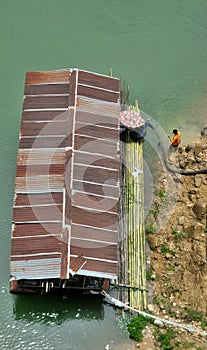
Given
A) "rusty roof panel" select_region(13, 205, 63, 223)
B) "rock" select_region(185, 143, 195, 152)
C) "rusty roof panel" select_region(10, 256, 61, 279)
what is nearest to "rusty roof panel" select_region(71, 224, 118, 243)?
"rusty roof panel" select_region(13, 205, 63, 223)

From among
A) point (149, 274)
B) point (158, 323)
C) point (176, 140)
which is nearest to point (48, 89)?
point (176, 140)

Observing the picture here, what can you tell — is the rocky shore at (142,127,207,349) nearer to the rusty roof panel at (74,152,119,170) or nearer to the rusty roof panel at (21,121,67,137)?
the rusty roof panel at (74,152,119,170)

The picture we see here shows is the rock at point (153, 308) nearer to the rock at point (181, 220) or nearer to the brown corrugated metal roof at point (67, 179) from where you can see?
the brown corrugated metal roof at point (67, 179)

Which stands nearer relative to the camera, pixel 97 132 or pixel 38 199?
pixel 38 199

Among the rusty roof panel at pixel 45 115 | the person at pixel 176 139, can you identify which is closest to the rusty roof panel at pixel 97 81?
the rusty roof panel at pixel 45 115

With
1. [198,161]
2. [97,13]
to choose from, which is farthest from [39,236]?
[97,13]

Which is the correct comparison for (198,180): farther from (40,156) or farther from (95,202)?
(40,156)
